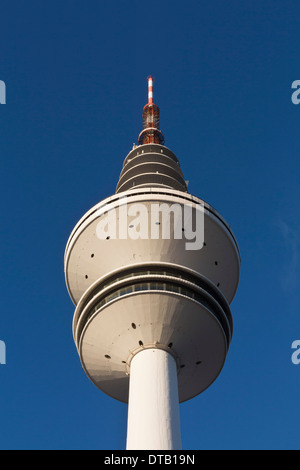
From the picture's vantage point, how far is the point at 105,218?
30203 millimetres

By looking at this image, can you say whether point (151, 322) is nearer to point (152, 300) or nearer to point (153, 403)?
point (152, 300)

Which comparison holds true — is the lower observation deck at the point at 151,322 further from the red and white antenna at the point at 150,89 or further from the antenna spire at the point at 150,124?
the red and white antenna at the point at 150,89

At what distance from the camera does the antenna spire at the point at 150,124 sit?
44.3 meters

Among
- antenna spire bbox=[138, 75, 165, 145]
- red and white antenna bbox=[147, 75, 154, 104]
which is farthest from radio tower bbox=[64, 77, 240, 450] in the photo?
red and white antenna bbox=[147, 75, 154, 104]

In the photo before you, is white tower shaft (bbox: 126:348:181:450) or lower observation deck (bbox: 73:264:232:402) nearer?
white tower shaft (bbox: 126:348:181:450)
